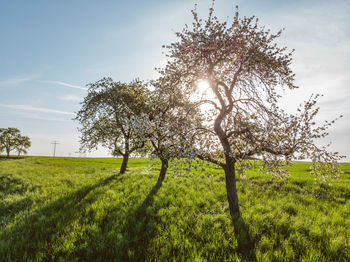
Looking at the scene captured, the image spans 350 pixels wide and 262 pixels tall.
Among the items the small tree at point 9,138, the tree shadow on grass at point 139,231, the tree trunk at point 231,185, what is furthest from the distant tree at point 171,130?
the small tree at point 9,138

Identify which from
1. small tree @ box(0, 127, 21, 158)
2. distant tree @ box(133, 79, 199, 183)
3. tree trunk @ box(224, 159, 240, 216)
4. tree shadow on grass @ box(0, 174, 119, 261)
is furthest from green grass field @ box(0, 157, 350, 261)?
small tree @ box(0, 127, 21, 158)

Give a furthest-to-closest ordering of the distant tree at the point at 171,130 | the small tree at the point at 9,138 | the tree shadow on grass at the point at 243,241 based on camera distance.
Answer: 1. the small tree at the point at 9,138
2. the distant tree at the point at 171,130
3. the tree shadow on grass at the point at 243,241

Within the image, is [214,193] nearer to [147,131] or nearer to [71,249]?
[147,131]

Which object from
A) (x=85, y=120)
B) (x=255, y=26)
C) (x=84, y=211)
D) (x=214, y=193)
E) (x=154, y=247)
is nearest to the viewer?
(x=154, y=247)

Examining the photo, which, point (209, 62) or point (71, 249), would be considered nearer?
point (71, 249)

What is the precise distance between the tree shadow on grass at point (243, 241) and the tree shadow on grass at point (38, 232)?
5944 millimetres

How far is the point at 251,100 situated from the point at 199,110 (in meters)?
2.65

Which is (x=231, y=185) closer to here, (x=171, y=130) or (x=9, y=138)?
Result: (x=171, y=130)

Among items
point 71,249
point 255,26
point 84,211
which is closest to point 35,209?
point 84,211

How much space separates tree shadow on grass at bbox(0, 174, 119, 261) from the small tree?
101002mm

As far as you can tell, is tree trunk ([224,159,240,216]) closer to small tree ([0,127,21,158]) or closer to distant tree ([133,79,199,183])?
distant tree ([133,79,199,183])

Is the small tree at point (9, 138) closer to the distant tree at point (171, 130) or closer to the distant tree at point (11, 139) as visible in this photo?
the distant tree at point (11, 139)

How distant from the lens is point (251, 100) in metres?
8.04

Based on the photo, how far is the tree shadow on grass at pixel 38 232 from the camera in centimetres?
525
